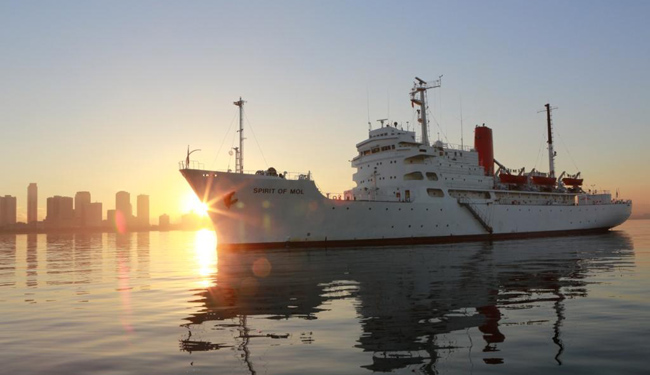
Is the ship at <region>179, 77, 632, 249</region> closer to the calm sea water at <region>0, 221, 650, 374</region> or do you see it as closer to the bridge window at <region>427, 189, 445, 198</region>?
the bridge window at <region>427, 189, 445, 198</region>

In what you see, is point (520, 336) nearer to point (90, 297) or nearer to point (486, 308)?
point (486, 308)

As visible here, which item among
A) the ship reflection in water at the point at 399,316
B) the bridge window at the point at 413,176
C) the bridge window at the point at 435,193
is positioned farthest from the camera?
the bridge window at the point at 435,193

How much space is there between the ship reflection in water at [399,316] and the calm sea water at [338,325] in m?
0.04

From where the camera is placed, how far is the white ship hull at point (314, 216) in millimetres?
34000

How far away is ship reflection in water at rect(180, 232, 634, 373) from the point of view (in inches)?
273

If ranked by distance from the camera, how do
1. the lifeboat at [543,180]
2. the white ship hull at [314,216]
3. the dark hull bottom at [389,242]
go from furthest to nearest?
1. the lifeboat at [543,180]
2. the dark hull bottom at [389,242]
3. the white ship hull at [314,216]

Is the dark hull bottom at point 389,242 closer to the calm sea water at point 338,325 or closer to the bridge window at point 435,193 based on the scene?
the bridge window at point 435,193

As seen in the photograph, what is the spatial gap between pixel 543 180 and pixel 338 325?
5575 centimetres

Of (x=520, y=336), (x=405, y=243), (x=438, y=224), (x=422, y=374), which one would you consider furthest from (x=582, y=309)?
(x=438, y=224)

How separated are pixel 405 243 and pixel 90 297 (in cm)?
2976

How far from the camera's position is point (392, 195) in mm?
42469

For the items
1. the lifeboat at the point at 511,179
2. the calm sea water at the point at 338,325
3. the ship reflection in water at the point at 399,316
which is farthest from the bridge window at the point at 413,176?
the calm sea water at the point at 338,325

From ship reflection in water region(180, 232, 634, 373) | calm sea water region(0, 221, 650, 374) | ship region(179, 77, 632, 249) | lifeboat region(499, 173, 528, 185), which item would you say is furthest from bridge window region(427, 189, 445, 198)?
calm sea water region(0, 221, 650, 374)

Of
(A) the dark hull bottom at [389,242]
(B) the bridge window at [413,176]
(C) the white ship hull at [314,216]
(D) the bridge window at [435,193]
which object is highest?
(B) the bridge window at [413,176]
